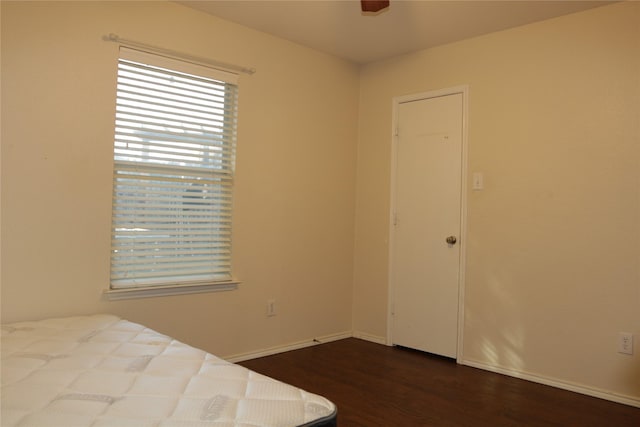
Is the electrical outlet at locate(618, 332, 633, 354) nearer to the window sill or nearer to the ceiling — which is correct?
the ceiling

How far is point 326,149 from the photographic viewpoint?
13.8 feet

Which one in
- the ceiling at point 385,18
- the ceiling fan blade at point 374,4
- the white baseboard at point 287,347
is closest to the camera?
the ceiling fan blade at point 374,4

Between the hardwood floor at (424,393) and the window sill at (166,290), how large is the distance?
1.95 feet

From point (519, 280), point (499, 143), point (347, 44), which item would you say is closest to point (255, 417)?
point (519, 280)

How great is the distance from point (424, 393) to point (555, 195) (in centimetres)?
158

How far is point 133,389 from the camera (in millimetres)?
1642

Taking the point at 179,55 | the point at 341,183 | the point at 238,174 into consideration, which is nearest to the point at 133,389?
the point at 238,174

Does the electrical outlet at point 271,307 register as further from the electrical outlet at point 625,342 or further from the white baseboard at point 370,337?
the electrical outlet at point 625,342

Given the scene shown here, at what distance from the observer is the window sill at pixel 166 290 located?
9.62 feet

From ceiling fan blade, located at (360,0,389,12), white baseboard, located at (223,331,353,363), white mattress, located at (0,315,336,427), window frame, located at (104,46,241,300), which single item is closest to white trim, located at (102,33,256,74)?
window frame, located at (104,46,241,300)

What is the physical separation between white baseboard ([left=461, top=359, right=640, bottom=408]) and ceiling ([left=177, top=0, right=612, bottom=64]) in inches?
96.6

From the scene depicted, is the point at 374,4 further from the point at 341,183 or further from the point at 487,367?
the point at 487,367

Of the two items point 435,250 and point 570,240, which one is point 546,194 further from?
point 435,250

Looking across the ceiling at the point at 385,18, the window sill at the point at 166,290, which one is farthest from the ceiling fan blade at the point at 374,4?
the window sill at the point at 166,290
